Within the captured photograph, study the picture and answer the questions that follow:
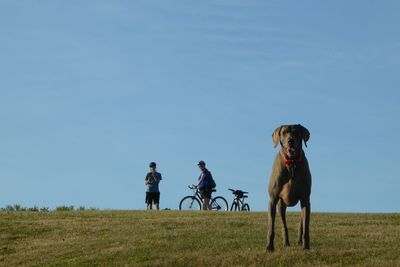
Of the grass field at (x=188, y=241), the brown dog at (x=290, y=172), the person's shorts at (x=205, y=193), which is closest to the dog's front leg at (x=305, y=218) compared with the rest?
the brown dog at (x=290, y=172)

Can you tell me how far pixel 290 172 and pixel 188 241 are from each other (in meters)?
5.47

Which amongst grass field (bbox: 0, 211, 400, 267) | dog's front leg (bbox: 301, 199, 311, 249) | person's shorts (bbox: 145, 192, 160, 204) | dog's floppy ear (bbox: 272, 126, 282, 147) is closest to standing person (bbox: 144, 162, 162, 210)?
person's shorts (bbox: 145, 192, 160, 204)

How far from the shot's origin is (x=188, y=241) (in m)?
20.9

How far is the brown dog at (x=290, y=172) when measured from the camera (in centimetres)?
1614

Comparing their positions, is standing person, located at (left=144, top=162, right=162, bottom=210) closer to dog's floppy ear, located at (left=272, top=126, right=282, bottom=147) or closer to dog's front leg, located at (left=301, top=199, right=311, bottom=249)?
dog's front leg, located at (left=301, top=199, right=311, bottom=249)

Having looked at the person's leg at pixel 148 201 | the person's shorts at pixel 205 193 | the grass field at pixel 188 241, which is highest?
the person's shorts at pixel 205 193

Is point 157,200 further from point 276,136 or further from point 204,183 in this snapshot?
point 276,136

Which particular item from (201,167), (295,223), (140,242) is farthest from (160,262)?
(201,167)

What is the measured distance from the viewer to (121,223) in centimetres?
2620

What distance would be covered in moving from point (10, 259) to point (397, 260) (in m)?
10.6

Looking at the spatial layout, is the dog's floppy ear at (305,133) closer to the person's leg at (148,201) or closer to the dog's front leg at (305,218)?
the dog's front leg at (305,218)

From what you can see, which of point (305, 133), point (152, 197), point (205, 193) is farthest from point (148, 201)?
point (305, 133)

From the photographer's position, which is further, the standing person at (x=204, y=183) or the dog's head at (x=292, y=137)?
the standing person at (x=204, y=183)

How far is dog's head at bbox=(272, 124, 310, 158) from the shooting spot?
16.1 m
